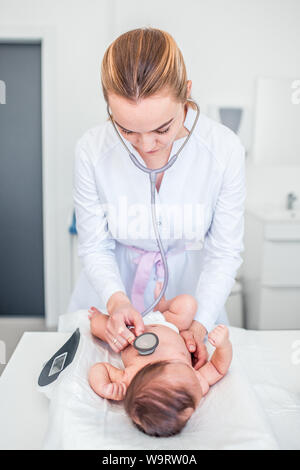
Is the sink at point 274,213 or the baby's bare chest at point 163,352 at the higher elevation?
the sink at point 274,213

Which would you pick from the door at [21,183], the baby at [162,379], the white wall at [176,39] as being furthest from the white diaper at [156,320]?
the door at [21,183]

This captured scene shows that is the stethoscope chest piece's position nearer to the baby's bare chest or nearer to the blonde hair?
the baby's bare chest

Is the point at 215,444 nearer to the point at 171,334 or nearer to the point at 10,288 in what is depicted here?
the point at 171,334

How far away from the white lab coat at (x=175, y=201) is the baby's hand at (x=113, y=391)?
284 millimetres

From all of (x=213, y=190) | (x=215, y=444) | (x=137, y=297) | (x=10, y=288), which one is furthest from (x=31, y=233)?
(x=215, y=444)

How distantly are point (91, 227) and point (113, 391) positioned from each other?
48cm

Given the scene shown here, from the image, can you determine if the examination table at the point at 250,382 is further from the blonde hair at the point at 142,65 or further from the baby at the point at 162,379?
the blonde hair at the point at 142,65

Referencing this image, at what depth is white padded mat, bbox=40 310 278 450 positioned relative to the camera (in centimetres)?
71

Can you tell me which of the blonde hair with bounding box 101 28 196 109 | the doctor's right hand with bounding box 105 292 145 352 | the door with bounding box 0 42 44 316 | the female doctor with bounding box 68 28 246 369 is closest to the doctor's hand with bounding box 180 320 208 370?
the female doctor with bounding box 68 28 246 369

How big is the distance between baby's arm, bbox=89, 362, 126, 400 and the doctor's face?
0.48 m

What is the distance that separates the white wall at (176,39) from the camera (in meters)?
2.52

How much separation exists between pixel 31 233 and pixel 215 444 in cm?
236
